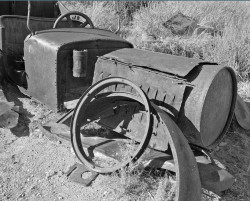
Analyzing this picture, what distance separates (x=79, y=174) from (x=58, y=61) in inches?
56.5

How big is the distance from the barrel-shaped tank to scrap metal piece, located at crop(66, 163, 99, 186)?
3.19 ft

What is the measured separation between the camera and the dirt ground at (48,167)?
260cm

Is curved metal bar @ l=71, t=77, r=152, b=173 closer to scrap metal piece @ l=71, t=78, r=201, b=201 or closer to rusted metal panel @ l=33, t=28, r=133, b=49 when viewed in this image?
scrap metal piece @ l=71, t=78, r=201, b=201

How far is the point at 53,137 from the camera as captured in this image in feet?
10.9

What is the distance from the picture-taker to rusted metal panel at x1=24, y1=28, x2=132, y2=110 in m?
3.60

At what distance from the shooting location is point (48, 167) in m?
2.94

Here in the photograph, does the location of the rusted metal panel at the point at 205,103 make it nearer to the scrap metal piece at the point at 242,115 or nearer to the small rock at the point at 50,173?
the scrap metal piece at the point at 242,115

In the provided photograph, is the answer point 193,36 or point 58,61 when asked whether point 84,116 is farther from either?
point 193,36

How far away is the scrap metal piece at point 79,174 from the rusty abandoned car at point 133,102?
9 cm

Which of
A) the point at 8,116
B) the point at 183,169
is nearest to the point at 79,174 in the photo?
the point at 183,169

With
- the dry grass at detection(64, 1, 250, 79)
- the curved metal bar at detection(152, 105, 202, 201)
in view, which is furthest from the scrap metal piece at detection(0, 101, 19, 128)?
the dry grass at detection(64, 1, 250, 79)

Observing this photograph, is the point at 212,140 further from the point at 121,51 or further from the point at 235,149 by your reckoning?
the point at 121,51

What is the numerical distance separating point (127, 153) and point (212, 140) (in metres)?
1.00

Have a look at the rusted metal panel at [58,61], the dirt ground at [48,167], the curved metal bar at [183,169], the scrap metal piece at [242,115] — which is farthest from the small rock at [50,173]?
the scrap metal piece at [242,115]
